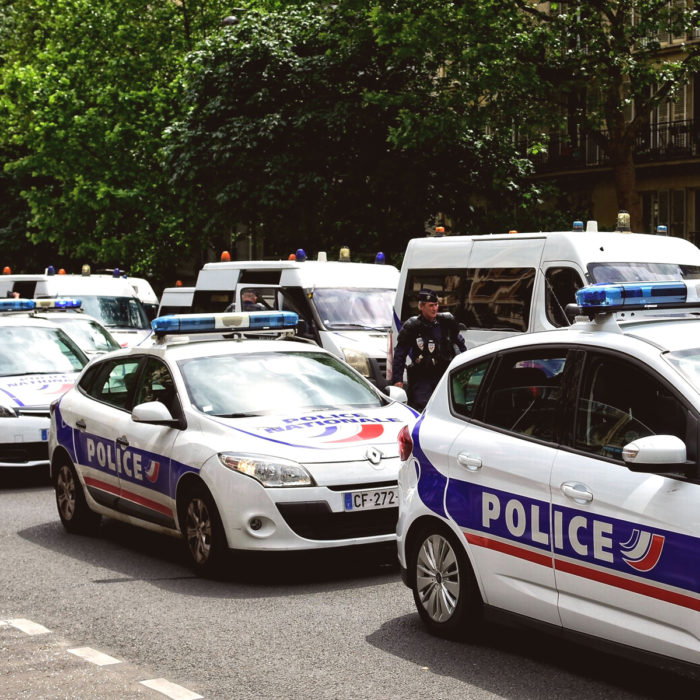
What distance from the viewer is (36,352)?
14.5m

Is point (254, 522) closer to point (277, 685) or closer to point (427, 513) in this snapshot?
point (427, 513)

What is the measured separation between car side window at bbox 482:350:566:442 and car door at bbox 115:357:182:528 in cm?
286

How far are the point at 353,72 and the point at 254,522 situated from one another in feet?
73.5

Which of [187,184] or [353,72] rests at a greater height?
[353,72]

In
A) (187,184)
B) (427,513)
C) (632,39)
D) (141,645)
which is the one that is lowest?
(141,645)

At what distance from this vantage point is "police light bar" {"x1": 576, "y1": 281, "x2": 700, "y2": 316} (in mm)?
5785

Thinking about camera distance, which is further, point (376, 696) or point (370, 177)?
point (370, 177)

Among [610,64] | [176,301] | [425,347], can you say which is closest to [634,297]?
[425,347]

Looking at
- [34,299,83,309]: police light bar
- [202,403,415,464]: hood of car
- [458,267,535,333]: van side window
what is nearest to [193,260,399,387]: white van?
[34,299,83,309]: police light bar

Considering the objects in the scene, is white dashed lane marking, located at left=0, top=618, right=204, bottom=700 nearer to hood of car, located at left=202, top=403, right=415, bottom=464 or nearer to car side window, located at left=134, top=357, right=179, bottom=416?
hood of car, located at left=202, top=403, right=415, bottom=464

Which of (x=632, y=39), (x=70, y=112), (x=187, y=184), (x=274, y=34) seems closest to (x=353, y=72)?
(x=274, y=34)

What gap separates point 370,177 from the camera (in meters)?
29.0

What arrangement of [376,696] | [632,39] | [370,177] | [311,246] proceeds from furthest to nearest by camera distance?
[311,246]
[370,177]
[632,39]
[376,696]

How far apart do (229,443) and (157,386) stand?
1.28 m
